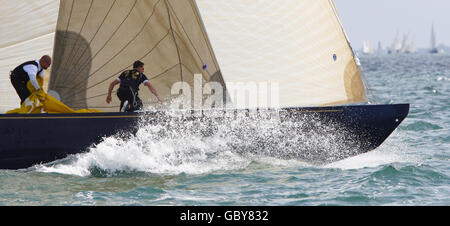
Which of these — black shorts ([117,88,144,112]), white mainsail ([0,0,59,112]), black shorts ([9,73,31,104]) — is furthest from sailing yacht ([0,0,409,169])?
black shorts ([9,73,31,104])

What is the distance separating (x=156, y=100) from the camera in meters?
9.69

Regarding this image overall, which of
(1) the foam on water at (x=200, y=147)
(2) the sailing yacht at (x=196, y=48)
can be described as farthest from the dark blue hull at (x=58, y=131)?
(2) the sailing yacht at (x=196, y=48)

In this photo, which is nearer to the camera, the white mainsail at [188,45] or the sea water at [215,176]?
the sea water at [215,176]

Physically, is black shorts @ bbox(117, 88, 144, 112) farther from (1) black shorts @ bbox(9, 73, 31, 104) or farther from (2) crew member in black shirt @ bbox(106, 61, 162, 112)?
(1) black shorts @ bbox(9, 73, 31, 104)

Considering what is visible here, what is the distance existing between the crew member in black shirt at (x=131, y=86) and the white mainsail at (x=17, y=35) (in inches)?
53.3

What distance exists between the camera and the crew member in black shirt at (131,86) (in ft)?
29.9

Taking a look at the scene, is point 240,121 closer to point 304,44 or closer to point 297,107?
point 297,107

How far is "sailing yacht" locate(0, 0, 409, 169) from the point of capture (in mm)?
9422

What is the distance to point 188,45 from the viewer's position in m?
9.70

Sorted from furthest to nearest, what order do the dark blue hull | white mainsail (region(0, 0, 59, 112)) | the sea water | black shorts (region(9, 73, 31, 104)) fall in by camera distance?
white mainsail (region(0, 0, 59, 112))
black shorts (region(9, 73, 31, 104))
the dark blue hull
the sea water

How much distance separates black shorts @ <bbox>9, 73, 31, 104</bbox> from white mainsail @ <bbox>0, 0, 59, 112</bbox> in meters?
0.77

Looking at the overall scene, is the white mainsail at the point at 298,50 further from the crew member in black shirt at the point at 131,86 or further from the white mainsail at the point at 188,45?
the crew member in black shirt at the point at 131,86

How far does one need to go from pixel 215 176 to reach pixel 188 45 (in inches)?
96.7
